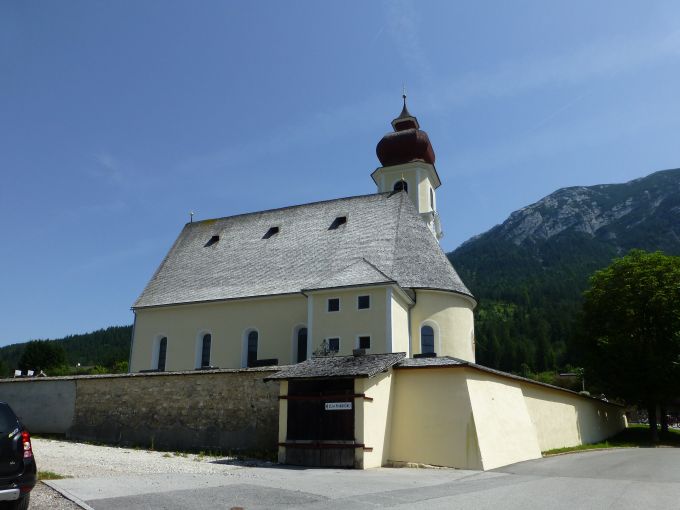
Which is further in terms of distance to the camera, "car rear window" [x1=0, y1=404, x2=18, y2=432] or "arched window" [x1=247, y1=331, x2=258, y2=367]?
"arched window" [x1=247, y1=331, x2=258, y2=367]

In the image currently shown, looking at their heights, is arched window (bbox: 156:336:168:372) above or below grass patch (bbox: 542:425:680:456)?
above

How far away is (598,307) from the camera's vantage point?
121 ft

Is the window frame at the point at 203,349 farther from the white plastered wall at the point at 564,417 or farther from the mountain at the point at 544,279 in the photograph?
the mountain at the point at 544,279

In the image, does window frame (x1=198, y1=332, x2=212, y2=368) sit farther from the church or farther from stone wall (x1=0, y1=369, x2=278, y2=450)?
stone wall (x1=0, y1=369, x2=278, y2=450)

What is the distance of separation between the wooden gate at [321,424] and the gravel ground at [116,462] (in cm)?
121

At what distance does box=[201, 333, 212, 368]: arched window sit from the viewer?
31353 mm

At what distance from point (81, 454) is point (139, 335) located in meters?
15.4

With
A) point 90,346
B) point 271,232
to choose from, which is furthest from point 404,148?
point 90,346

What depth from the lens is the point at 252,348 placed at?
3028 cm

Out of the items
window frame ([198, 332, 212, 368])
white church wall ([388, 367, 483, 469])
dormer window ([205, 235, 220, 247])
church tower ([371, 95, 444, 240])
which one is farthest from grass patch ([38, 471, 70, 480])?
church tower ([371, 95, 444, 240])

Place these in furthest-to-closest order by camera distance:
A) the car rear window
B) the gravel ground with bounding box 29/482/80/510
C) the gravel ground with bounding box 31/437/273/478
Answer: the gravel ground with bounding box 31/437/273/478 → the gravel ground with bounding box 29/482/80/510 → the car rear window

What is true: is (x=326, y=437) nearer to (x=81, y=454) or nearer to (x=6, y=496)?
(x=81, y=454)

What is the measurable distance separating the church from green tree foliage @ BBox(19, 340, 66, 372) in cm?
7112

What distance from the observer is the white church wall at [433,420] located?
18156mm
